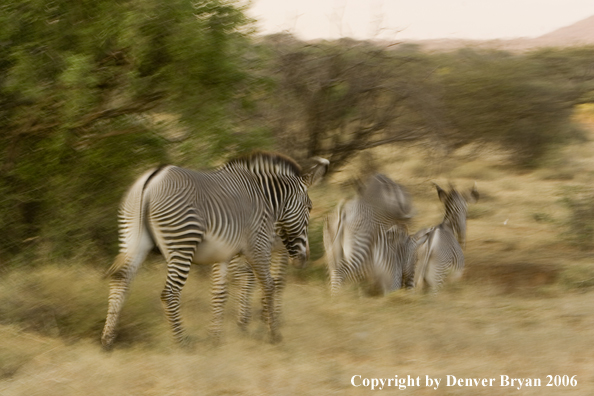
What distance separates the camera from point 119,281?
17.9 ft

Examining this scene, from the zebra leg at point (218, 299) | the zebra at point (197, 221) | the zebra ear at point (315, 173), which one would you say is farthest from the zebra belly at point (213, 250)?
the zebra ear at point (315, 173)

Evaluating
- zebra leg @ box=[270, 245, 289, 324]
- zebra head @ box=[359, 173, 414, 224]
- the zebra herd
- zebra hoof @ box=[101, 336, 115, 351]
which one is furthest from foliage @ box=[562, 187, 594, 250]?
zebra hoof @ box=[101, 336, 115, 351]

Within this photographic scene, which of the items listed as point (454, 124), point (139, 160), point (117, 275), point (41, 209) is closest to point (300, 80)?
point (454, 124)

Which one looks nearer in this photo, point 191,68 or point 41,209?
point 191,68

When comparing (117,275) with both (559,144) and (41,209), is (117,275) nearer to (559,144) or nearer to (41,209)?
(41,209)

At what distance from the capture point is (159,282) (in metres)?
7.45

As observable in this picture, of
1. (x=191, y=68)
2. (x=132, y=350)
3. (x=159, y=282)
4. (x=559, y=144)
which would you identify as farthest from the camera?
(x=559, y=144)

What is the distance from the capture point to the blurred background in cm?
528

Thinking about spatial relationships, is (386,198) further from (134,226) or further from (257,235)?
(134,226)

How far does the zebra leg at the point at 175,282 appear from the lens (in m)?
5.37

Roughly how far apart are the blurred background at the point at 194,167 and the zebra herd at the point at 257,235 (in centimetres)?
32

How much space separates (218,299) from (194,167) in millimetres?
2005

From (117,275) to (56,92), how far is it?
202cm

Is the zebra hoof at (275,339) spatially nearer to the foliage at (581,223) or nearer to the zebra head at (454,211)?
the zebra head at (454,211)
